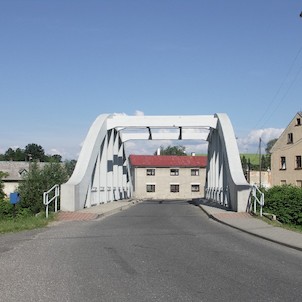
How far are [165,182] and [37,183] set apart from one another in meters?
55.8

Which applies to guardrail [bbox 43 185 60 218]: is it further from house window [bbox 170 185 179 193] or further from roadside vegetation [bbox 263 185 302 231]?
house window [bbox 170 185 179 193]

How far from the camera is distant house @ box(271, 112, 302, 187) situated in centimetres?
5750

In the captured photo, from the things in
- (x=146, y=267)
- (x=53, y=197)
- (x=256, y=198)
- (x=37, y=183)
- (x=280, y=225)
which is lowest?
(x=146, y=267)

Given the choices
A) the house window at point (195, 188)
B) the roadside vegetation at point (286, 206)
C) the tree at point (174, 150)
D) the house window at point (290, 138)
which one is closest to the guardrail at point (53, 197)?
the roadside vegetation at point (286, 206)

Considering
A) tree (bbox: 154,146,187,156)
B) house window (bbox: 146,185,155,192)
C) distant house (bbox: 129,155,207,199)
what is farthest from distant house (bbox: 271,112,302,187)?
tree (bbox: 154,146,187,156)

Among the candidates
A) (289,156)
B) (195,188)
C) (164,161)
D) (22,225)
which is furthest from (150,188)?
(22,225)

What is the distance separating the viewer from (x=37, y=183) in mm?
27359

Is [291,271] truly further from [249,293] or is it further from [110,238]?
[110,238]

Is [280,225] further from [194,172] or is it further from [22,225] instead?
[194,172]

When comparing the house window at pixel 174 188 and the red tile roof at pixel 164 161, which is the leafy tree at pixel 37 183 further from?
the house window at pixel 174 188

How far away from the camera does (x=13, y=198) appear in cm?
1822

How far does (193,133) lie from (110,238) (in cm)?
2546

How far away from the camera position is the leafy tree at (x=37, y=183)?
26.5 metres

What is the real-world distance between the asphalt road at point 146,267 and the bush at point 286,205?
19.1 ft
